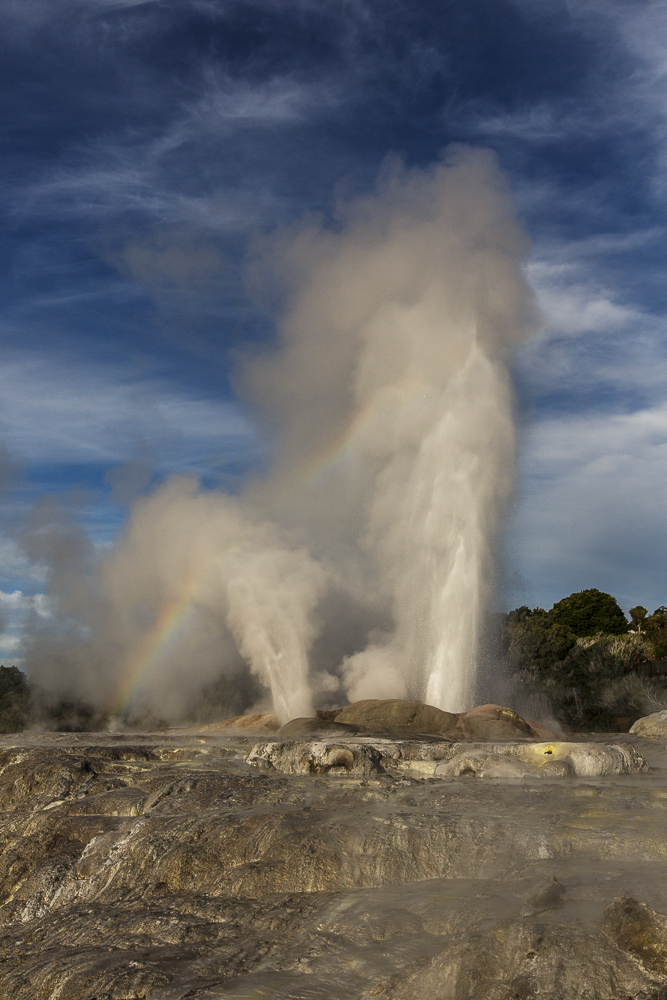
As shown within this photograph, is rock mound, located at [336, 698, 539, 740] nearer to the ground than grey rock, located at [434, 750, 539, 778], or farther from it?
farther from it

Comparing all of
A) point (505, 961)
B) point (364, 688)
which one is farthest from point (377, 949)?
point (364, 688)

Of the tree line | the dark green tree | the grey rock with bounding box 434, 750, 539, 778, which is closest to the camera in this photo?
the grey rock with bounding box 434, 750, 539, 778

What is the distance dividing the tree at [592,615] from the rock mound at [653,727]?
40025 millimetres

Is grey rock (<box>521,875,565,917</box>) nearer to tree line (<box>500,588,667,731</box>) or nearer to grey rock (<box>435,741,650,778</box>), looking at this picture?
grey rock (<box>435,741,650,778</box>)

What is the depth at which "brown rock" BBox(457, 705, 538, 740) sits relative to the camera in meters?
22.1

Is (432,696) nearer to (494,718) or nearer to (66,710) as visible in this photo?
(494,718)

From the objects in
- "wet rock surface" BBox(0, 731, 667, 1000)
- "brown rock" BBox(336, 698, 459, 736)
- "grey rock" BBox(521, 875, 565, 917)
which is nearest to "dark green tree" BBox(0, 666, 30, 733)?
"brown rock" BBox(336, 698, 459, 736)

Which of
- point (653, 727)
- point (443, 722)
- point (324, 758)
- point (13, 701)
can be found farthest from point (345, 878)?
point (13, 701)

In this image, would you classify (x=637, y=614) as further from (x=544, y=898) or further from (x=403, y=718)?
(x=544, y=898)

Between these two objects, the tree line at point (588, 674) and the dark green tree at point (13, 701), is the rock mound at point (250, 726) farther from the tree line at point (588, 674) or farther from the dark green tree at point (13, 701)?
the dark green tree at point (13, 701)

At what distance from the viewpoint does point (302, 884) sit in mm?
9406

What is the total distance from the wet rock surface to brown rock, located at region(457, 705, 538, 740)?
23.3 ft

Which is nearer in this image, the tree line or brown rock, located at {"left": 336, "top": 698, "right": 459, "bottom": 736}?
brown rock, located at {"left": 336, "top": 698, "right": 459, "bottom": 736}

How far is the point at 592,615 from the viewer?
6619 cm
